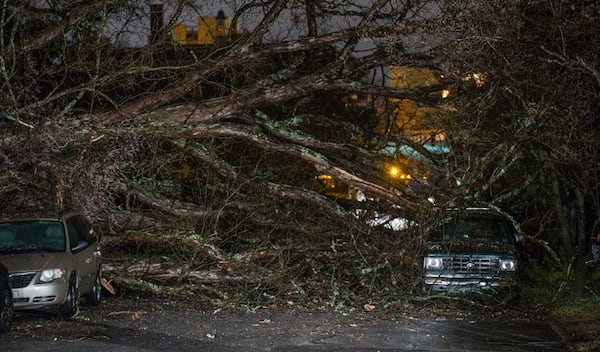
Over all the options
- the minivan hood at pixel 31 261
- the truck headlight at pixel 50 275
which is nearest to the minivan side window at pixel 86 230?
the minivan hood at pixel 31 261

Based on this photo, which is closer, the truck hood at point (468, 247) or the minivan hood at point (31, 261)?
the minivan hood at point (31, 261)

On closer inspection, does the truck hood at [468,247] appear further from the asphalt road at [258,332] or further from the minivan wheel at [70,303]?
the minivan wheel at [70,303]

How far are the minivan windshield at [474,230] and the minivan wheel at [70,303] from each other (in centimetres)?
587

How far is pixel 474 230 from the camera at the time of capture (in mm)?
15305

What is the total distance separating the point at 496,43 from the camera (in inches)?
521

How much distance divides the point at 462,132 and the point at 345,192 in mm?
5310

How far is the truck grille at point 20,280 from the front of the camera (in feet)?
37.2

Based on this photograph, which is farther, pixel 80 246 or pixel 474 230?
pixel 474 230

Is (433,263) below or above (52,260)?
below

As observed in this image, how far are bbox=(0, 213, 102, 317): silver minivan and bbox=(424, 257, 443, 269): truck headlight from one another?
5157 millimetres

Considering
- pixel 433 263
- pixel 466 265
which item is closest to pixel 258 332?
pixel 433 263

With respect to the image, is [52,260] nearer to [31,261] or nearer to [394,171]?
[31,261]

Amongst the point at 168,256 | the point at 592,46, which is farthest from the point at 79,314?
the point at 592,46

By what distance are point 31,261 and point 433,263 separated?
6.14 m
